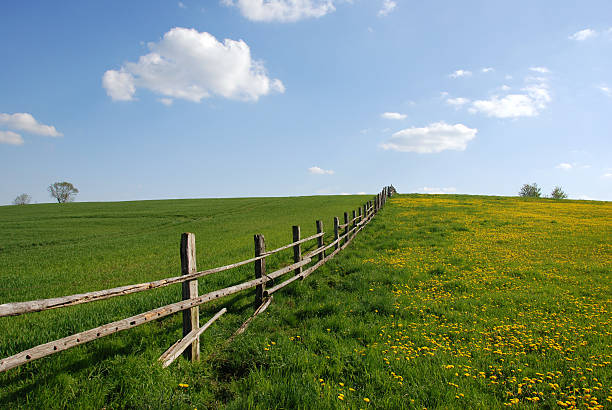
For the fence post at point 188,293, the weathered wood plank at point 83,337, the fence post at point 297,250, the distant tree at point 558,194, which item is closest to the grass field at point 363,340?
the fence post at point 188,293

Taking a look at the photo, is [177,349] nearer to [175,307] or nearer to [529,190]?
[175,307]

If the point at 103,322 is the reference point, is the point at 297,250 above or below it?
above

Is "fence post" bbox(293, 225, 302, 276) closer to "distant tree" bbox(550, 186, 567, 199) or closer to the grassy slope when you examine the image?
the grassy slope

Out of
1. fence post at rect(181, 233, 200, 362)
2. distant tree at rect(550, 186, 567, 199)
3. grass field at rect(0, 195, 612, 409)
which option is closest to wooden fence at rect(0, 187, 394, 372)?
fence post at rect(181, 233, 200, 362)

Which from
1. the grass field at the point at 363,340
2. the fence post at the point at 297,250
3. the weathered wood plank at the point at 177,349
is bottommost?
the grass field at the point at 363,340

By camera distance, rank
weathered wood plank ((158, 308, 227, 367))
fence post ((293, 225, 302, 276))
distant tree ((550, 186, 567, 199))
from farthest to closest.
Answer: distant tree ((550, 186, 567, 199)) → fence post ((293, 225, 302, 276)) → weathered wood plank ((158, 308, 227, 367))

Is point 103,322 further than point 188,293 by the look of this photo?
Yes

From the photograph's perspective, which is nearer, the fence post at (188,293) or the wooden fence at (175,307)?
the wooden fence at (175,307)

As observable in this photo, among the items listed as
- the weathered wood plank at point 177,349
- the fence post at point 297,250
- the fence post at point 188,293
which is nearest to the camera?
the weathered wood plank at point 177,349

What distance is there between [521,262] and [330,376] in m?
9.21

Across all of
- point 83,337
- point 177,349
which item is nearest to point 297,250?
point 177,349

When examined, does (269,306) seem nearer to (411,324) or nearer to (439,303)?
(411,324)

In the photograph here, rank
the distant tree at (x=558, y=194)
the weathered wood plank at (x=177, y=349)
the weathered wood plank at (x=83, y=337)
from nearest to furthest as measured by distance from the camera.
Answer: the weathered wood plank at (x=83, y=337), the weathered wood plank at (x=177, y=349), the distant tree at (x=558, y=194)

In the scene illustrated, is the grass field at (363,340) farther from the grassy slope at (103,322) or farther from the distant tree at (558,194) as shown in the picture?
the distant tree at (558,194)
